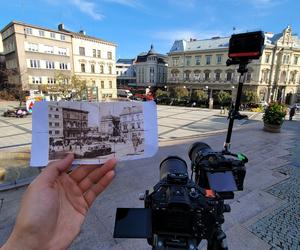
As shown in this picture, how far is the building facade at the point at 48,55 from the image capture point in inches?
1051

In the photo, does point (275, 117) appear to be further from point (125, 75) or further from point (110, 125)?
point (125, 75)

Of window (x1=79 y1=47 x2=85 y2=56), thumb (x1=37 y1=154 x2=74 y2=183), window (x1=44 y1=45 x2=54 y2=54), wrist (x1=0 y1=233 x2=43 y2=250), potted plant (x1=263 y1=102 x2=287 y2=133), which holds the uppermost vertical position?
window (x1=79 y1=47 x2=85 y2=56)

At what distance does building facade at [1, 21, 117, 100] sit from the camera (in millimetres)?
26688

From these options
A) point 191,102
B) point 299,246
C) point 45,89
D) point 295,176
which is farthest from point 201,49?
point 299,246

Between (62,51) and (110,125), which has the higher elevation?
(62,51)

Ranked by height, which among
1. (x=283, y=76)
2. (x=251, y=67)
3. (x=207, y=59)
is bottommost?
(x=283, y=76)

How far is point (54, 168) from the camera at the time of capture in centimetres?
131

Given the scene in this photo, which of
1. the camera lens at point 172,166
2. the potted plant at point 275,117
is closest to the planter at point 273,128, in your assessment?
the potted plant at point 275,117

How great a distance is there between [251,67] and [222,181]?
125 ft

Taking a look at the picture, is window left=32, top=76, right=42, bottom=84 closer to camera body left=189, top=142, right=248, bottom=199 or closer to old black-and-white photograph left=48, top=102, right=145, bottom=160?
old black-and-white photograph left=48, top=102, right=145, bottom=160

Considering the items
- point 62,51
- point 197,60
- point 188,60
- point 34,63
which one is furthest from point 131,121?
point 188,60

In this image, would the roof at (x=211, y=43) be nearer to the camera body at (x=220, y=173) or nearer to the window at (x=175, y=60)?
the window at (x=175, y=60)

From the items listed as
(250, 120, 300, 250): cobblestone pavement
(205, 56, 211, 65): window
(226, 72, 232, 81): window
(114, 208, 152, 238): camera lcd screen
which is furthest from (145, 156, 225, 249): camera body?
(205, 56, 211, 65): window

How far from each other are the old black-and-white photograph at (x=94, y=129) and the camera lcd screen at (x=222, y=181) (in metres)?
0.65
